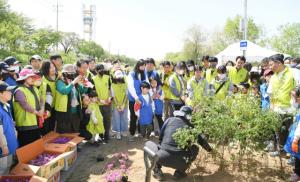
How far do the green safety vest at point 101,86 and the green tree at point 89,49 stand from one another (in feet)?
215

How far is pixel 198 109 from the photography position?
4.73m

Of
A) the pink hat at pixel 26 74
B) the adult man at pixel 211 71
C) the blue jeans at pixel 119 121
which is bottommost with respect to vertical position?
the blue jeans at pixel 119 121

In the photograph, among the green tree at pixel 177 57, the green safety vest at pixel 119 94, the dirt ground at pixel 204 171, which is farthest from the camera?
the green tree at pixel 177 57

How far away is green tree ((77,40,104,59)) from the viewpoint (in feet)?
232

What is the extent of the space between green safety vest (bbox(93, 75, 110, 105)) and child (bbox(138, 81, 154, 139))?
81 centimetres

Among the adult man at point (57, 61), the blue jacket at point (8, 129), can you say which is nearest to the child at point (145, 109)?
the adult man at point (57, 61)

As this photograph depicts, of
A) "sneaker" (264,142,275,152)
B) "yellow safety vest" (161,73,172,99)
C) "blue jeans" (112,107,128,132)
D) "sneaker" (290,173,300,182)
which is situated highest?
"yellow safety vest" (161,73,172,99)

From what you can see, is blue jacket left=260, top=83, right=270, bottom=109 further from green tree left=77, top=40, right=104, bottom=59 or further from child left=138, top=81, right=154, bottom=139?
Result: green tree left=77, top=40, right=104, bottom=59

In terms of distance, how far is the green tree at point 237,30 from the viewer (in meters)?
41.7

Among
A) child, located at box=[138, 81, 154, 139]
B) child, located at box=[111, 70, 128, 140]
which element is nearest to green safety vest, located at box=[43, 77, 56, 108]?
Result: child, located at box=[111, 70, 128, 140]

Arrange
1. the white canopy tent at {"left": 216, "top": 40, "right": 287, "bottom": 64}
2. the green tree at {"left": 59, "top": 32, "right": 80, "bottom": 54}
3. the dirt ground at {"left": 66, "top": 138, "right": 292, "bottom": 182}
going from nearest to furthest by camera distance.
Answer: the dirt ground at {"left": 66, "top": 138, "right": 292, "bottom": 182} → the white canopy tent at {"left": 216, "top": 40, "right": 287, "bottom": 64} → the green tree at {"left": 59, "top": 32, "right": 80, "bottom": 54}

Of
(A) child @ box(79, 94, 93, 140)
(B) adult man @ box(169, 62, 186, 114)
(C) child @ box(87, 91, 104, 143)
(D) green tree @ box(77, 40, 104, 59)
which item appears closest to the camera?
(A) child @ box(79, 94, 93, 140)

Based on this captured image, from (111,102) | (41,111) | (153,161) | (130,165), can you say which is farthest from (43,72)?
(153,161)

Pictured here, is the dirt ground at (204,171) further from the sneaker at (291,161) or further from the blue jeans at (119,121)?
the blue jeans at (119,121)
